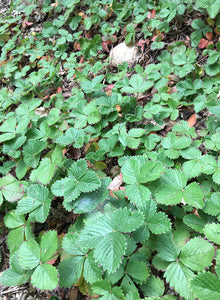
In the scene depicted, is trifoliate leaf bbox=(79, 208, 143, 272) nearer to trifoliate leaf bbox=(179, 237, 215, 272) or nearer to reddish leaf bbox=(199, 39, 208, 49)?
trifoliate leaf bbox=(179, 237, 215, 272)

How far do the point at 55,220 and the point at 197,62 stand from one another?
185cm

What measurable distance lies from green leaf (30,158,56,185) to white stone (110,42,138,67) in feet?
5.00

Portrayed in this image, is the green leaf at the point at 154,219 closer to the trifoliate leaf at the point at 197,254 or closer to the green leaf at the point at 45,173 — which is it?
the trifoliate leaf at the point at 197,254

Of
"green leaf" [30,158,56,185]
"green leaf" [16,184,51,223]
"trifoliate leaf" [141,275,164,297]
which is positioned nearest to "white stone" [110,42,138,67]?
"green leaf" [30,158,56,185]

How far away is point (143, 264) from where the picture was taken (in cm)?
96

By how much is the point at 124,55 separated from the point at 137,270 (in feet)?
7.01

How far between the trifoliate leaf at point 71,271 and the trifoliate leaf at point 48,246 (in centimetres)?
8

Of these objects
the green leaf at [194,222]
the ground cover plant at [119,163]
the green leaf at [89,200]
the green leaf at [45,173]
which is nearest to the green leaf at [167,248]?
the ground cover plant at [119,163]

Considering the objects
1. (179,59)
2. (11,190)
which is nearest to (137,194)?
(11,190)

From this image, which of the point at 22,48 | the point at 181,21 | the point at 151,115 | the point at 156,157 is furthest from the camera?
the point at 22,48

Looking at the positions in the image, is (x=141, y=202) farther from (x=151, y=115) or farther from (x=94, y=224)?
(x=151, y=115)

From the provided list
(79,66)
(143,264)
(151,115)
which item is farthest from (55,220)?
(79,66)

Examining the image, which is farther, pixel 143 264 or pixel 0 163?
pixel 0 163

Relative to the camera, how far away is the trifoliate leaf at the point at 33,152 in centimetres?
149
